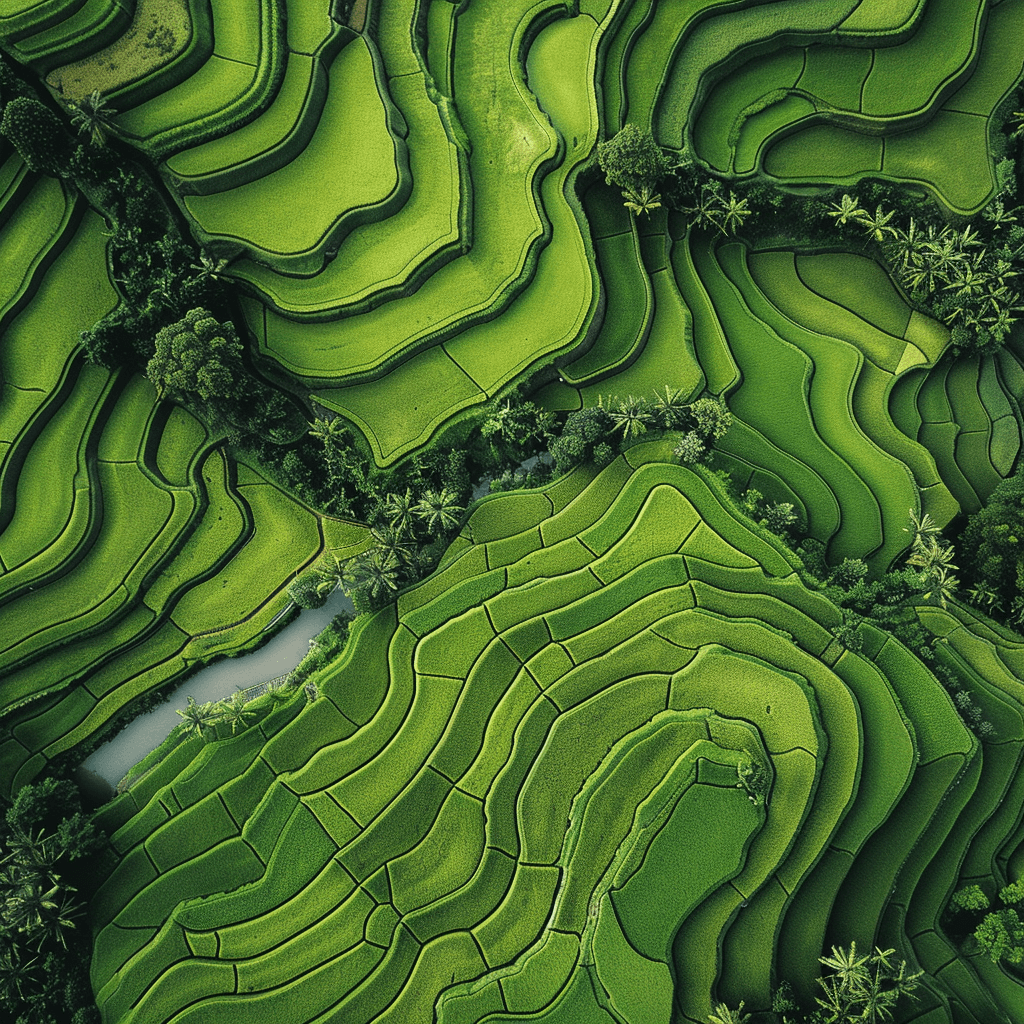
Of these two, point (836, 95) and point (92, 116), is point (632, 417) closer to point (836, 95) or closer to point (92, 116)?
point (836, 95)

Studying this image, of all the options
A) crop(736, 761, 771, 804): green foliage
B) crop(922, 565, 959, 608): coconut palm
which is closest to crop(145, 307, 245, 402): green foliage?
crop(736, 761, 771, 804): green foliage

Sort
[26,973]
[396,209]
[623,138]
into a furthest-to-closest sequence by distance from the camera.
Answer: [396,209] → [623,138] → [26,973]

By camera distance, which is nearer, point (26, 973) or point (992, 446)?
point (26, 973)

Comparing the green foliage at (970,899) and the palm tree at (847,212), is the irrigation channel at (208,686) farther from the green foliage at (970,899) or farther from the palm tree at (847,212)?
the palm tree at (847,212)

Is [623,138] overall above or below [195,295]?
below

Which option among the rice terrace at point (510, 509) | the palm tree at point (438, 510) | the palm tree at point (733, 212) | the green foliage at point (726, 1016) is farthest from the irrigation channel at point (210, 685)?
the green foliage at point (726, 1016)

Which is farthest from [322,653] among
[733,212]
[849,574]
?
[733,212]

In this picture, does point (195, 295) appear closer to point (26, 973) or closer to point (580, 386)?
point (580, 386)

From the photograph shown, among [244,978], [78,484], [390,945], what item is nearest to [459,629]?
[390,945]
